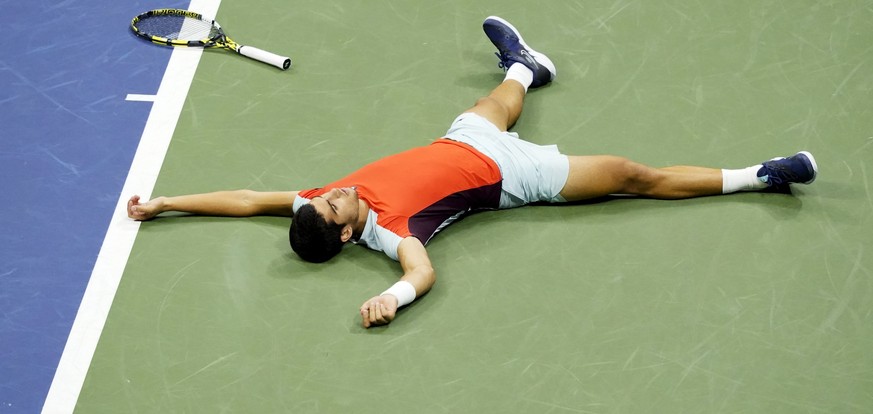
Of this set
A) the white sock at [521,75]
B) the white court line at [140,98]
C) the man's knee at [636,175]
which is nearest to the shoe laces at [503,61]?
the white sock at [521,75]

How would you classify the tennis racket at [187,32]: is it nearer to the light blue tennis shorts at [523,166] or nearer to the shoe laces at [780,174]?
the light blue tennis shorts at [523,166]

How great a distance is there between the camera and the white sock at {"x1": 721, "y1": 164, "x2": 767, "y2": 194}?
677 cm

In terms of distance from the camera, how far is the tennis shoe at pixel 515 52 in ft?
25.0

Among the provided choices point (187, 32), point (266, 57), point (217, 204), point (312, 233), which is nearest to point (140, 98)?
point (187, 32)

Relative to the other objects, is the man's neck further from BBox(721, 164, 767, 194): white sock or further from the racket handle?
BBox(721, 164, 767, 194): white sock

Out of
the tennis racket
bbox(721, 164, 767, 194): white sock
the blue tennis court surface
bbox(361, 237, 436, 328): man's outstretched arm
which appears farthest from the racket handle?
bbox(721, 164, 767, 194): white sock

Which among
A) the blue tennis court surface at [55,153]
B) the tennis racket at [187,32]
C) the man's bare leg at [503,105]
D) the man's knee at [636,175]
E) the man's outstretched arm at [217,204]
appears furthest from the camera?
the tennis racket at [187,32]

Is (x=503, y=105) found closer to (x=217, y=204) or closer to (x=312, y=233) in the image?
(x=312, y=233)

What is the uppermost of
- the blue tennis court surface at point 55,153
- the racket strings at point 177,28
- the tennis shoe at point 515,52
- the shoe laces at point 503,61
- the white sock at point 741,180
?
the white sock at point 741,180

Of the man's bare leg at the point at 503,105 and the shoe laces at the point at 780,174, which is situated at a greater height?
the shoe laces at the point at 780,174

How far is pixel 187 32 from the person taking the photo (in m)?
8.23

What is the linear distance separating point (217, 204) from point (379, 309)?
1413 millimetres

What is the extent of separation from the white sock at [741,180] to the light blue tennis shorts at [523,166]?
3.13 ft

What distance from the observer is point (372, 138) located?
741cm
